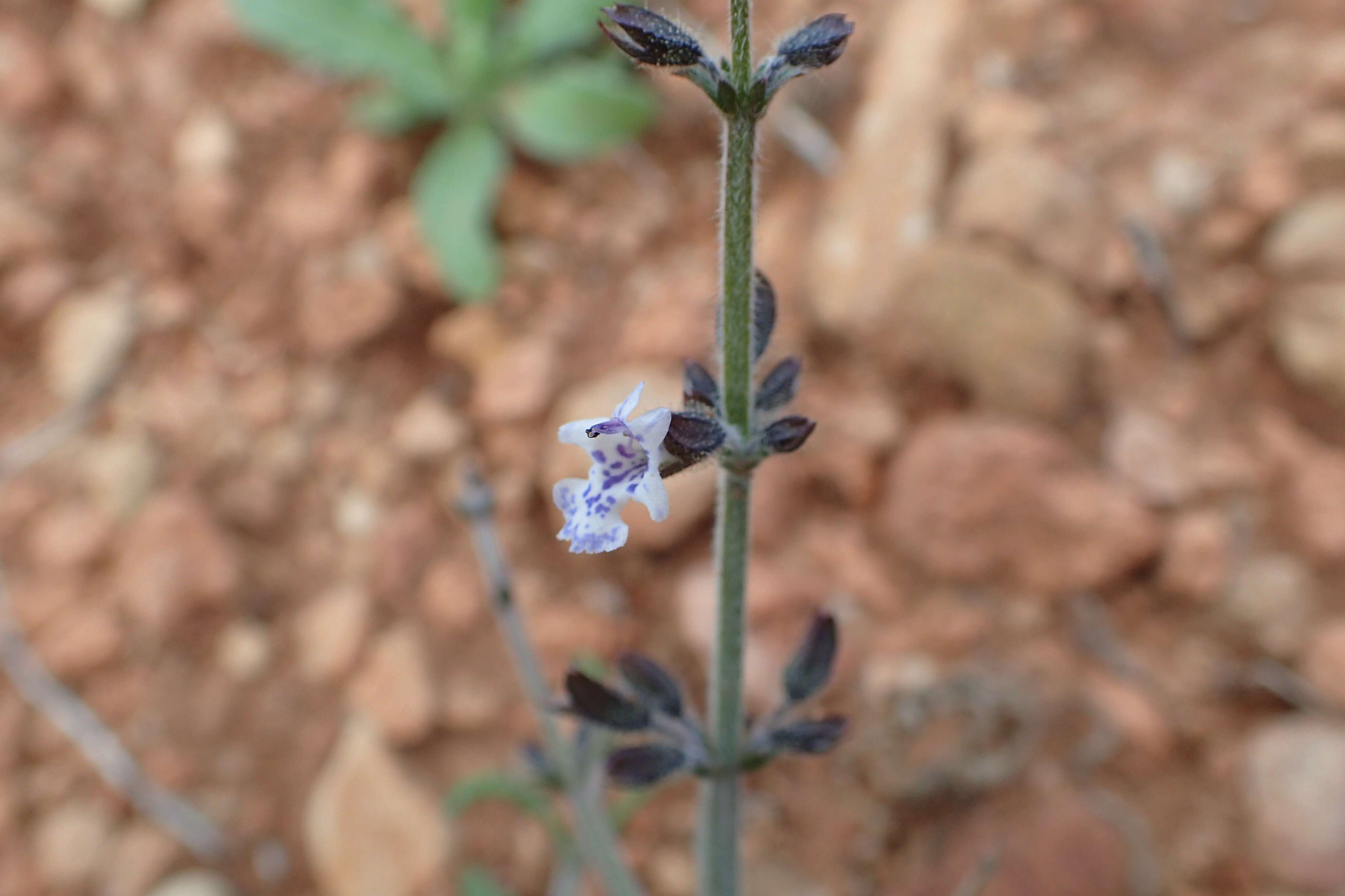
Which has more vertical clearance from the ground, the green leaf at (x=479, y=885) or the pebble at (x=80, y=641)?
the pebble at (x=80, y=641)

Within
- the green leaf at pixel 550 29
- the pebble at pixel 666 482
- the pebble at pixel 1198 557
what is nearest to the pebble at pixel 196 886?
the pebble at pixel 666 482

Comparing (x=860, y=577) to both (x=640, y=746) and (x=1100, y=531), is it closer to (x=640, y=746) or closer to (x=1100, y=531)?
(x=1100, y=531)

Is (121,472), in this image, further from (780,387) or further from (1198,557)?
(1198,557)

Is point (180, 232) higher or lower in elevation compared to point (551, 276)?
higher

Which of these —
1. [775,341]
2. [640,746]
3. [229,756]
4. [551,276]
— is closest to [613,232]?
[551,276]

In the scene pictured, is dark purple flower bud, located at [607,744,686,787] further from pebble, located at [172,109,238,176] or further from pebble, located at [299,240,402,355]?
pebble, located at [172,109,238,176]

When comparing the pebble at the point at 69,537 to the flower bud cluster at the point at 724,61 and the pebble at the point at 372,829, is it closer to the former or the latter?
the pebble at the point at 372,829
